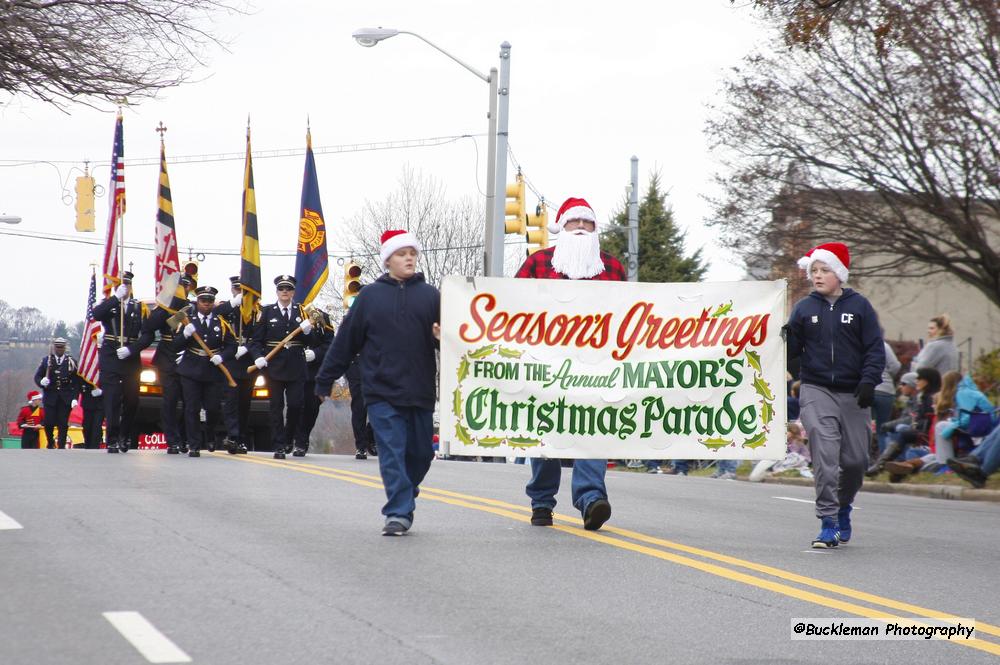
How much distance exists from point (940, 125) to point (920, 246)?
2678mm

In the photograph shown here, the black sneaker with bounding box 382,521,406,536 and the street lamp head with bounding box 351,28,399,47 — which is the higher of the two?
the street lamp head with bounding box 351,28,399,47

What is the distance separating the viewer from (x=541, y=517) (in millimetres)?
10719

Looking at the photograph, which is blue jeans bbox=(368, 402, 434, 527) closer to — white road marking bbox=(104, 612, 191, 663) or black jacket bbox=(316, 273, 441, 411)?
black jacket bbox=(316, 273, 441, 411)

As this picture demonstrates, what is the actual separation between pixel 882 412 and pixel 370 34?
48.3 ft

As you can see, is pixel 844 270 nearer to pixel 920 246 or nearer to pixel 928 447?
pixel 928 447

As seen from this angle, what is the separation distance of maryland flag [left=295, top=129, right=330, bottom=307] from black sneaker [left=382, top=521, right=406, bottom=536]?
16152 millimetres

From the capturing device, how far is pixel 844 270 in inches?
406

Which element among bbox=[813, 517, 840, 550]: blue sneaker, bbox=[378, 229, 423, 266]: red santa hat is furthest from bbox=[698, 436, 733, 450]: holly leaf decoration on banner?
bbox=[378, 229, 423, 266]: red santa hat

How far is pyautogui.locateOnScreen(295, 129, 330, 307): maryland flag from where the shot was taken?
88.7 ft

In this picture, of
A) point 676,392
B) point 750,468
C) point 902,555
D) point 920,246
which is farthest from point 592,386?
point 920,246

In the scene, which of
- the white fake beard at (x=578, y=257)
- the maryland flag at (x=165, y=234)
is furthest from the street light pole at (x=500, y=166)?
the white fake beard at (x=578, y=257)

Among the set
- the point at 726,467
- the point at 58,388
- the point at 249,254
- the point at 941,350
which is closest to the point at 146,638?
the point at 941,350

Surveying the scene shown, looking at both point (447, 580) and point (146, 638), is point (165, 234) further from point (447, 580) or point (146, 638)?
point (146, 638)

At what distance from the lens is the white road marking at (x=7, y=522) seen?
978cm
